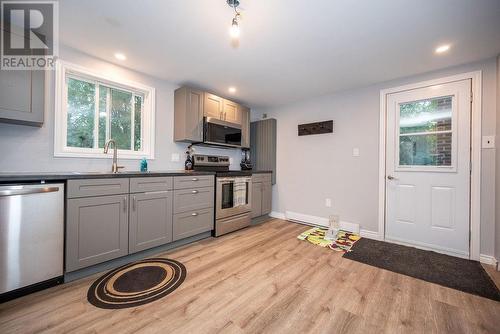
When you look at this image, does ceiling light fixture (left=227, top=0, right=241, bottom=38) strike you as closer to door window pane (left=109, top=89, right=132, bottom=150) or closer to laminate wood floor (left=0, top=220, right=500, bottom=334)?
door window pane (left=109, top=89, right=132, bottom=150)

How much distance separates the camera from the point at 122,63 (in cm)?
253

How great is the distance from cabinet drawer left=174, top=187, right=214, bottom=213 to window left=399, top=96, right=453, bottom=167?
2775 mm

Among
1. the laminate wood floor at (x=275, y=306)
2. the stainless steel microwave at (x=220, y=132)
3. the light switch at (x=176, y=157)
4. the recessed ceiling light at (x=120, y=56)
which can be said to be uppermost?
the recessed ceiling light at (x=120, y=56)

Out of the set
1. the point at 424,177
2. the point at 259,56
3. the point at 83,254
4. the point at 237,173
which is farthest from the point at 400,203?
the point at 83,254

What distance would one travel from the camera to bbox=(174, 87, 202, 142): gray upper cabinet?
2.97 m

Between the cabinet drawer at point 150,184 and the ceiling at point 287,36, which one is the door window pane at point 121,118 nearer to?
the ceiling at point 287,36

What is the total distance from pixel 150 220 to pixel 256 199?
1885 millimetres

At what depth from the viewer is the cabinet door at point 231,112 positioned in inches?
138

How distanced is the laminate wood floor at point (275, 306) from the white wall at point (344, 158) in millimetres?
1229

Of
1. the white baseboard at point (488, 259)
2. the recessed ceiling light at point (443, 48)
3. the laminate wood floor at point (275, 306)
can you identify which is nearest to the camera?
the laminate wood floor at point (275, 306)

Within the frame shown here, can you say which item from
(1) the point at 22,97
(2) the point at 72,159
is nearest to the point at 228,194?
(2) the point at 72,159

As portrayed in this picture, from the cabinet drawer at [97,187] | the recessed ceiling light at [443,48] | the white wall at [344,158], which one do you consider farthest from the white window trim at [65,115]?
the recessed ceiling light at [443,48]

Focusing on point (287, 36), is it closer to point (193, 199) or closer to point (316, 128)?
point (316, 128)

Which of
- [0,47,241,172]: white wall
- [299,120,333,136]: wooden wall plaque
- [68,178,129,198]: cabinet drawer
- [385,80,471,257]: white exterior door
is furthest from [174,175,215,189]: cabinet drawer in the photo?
[385,80,471,257]: white exterior door
